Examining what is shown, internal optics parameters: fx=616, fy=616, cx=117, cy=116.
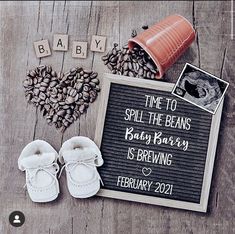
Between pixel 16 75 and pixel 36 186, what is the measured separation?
0.41 metres

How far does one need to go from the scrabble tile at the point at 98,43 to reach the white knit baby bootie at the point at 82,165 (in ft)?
1.08

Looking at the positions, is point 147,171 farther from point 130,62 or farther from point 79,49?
point 79,49

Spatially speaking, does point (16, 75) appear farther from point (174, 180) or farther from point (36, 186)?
point (174, 180)

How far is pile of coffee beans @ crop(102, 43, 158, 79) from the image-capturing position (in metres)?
2.22

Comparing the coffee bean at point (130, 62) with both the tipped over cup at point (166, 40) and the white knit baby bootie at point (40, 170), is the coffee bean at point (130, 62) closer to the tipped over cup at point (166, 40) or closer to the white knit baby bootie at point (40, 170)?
the tipped over cup at point (166, 40)

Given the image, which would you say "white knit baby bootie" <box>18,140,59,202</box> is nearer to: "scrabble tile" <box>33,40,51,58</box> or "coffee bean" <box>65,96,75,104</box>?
"coffee bean" <box>65,96,75,104</box>

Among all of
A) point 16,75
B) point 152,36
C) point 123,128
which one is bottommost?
point 123,128

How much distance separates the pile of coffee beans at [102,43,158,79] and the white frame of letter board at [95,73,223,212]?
2 centimetres

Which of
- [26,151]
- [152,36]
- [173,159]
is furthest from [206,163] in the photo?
[26,151]

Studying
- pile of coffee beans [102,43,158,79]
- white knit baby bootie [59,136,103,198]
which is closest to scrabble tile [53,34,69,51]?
pile of coffee beans [102,43,158,79]

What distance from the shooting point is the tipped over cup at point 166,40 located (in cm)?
211

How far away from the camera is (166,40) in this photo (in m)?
2.12

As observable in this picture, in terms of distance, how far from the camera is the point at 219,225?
7.40 ft

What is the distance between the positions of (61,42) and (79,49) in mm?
71
